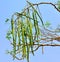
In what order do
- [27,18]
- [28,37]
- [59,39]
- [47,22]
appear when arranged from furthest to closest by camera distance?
[47,22]
[59,39]
[27,18]
[28,37]

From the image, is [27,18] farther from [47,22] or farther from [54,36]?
[47,22]

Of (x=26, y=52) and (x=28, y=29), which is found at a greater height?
(x=28, y=29)

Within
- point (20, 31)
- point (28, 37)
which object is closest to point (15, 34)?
point (20, 31)

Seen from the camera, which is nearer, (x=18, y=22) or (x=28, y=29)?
(x=28, y=29)

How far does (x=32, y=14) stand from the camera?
82.5 inches

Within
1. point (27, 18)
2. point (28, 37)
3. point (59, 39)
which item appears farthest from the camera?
point (59, 39)

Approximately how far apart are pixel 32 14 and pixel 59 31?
316cm

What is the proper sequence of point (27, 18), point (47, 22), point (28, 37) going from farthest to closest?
1. point (47, 22)
2. point (27, 18)
3. point (28, 37)

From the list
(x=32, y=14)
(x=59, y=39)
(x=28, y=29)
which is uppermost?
(x=32, y=14)

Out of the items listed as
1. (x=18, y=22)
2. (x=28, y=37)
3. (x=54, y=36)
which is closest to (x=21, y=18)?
(x=18, y=22)

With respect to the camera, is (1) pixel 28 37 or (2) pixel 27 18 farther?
(2) pixel 27 18

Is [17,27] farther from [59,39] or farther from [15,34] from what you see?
[59,39]

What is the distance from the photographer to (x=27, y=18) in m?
2.14

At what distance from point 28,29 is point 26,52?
199 mm
